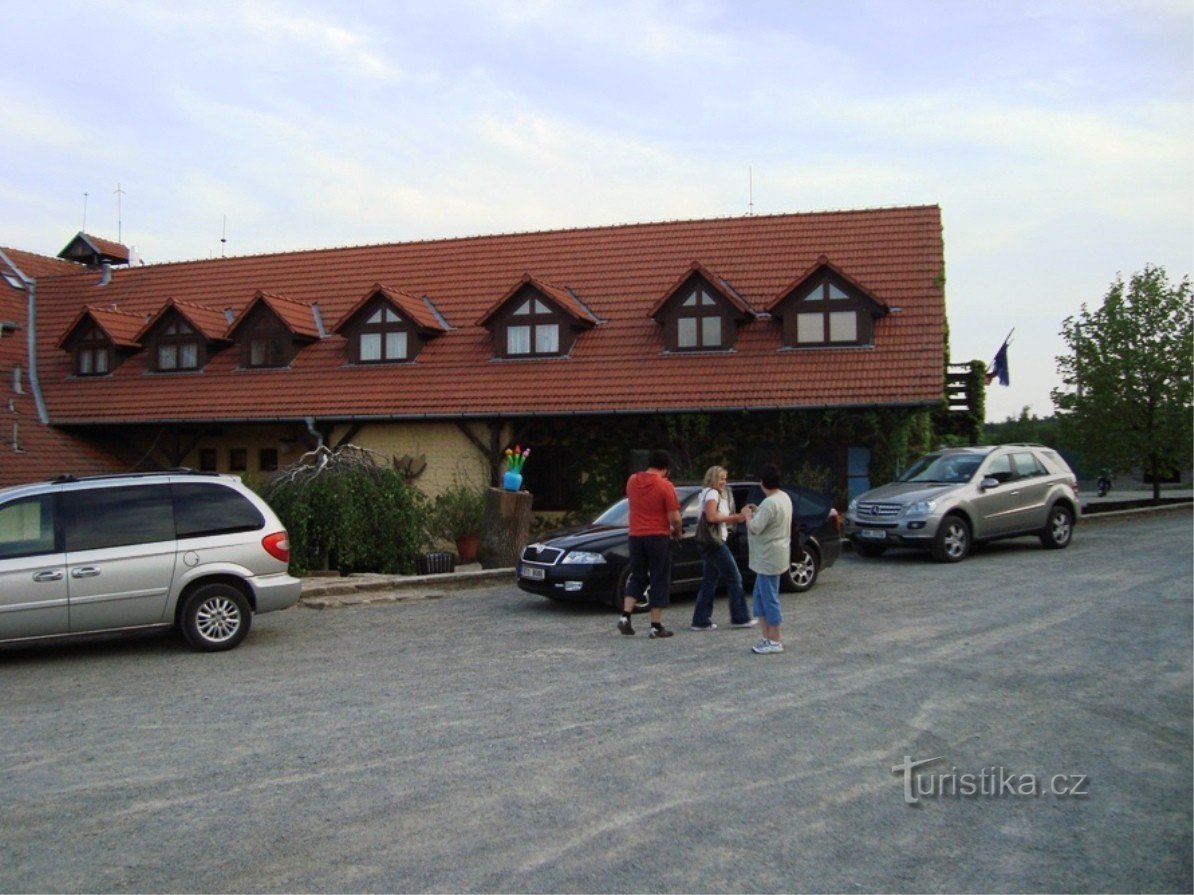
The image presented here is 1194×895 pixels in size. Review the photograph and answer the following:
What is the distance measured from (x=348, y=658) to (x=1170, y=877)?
23.9ft

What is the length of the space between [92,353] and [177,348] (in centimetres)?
241

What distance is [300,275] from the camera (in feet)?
92.8

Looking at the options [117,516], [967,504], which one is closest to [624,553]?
[117,516]

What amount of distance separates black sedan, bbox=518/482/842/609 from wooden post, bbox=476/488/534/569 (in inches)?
175

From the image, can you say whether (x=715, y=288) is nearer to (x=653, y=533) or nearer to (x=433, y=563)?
(x=433, y=563)

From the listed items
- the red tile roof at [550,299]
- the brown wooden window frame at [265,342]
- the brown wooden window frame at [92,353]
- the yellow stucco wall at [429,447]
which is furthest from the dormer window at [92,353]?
the red tile roof at [550,299]

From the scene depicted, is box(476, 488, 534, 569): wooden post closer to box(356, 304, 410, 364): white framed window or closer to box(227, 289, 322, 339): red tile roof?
box(356, 304, 410, 364): white framed window

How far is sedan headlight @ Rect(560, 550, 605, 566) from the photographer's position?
1275cm

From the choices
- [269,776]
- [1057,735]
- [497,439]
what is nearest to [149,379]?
[497,439]

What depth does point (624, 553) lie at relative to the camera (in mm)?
12953

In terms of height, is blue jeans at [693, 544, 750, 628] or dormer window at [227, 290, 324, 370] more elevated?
dormer window at [227, 290, 324, 370]

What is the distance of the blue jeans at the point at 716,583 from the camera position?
11391 millimetres

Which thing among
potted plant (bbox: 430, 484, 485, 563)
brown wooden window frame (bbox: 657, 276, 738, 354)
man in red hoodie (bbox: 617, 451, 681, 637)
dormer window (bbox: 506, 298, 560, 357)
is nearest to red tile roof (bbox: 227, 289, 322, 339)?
dormer window (bbox: 506, 298, 560, 357)

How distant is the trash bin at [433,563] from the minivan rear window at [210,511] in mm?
6488
